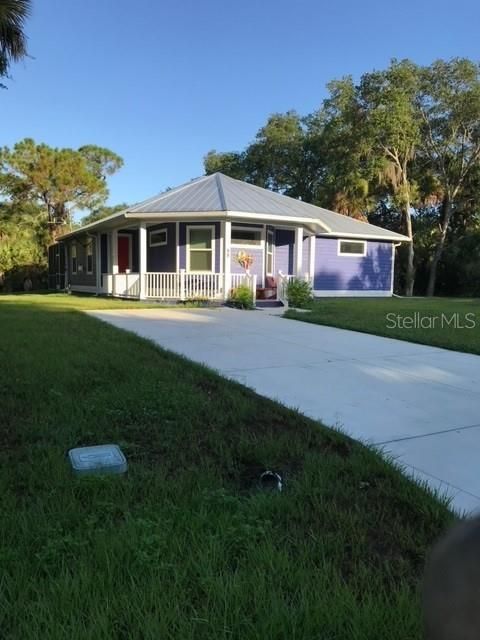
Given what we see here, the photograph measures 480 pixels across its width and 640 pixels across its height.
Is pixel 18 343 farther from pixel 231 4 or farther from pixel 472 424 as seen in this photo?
pixel 231 4

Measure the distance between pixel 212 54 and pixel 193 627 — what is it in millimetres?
21933

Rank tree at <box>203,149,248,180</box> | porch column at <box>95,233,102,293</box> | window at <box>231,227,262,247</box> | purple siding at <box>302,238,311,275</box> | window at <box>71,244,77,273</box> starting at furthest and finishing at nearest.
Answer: tree at <box>203,149,248,180</box> → window at <box>71,244,77,273</box> → porch column at <box>95,233,102,293</box> → purple siding at <box>302,238,311,275</box> → window at <box>231,227,262,247</box>

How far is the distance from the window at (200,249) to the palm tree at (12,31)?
7039 millimetres

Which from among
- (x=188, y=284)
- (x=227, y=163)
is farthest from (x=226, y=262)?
(x=227, y=163)

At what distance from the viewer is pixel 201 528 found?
2.20 metres

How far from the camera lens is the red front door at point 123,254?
1905 cm

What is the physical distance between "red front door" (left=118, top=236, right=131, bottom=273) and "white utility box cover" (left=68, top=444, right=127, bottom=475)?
1667 centimetres

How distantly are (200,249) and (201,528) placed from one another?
1388 centimetres

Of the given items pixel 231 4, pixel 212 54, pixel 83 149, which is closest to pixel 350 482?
pixel 231 4

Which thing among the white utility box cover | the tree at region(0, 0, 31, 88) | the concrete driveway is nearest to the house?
the concrete driveway

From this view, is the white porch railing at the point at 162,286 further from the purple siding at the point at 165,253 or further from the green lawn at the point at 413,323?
the green lawn at the point at 413,323

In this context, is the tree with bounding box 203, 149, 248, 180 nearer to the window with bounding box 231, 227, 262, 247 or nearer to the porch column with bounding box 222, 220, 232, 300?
the window with bounding box 231, 227, 262, 247

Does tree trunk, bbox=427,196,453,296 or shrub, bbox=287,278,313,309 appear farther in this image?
tree trunk, bbox=427,196,453,296

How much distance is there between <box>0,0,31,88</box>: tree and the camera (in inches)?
341
